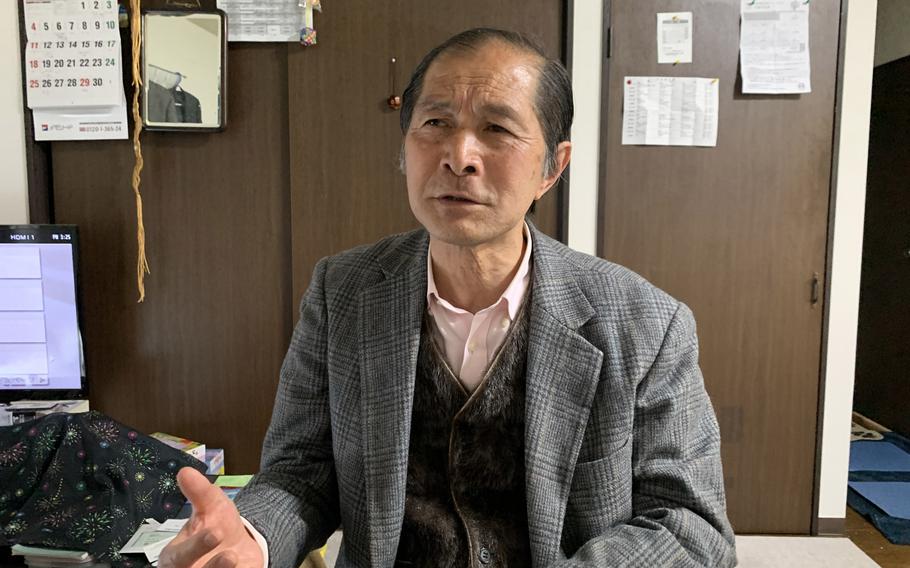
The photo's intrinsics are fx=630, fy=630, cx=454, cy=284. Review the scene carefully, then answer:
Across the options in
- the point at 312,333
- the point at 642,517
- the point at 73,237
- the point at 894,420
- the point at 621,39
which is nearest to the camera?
the point at 642,517

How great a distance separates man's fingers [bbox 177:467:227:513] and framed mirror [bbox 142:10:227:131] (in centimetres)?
162

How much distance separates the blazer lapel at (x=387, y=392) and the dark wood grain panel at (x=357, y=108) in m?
1.14

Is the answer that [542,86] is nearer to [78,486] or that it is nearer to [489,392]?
[489,392]

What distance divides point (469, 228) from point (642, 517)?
0.51 meters

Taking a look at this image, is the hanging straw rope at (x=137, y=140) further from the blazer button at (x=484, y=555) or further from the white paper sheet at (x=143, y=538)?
the blazer button at (x=484, y=555)

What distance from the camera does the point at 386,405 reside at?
100 centimetres

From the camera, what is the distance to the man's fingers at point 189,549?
76cm

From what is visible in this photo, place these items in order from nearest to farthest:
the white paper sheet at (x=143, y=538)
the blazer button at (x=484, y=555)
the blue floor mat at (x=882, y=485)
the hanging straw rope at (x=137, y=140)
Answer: the blazer button at (x=484, y=555) → the white paper sheet at (x=143, y=538) → the hanging straw rope at (x=137, y=140) → the blue floor mat at (x=882, y=485)

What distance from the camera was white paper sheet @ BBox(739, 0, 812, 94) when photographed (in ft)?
6.98

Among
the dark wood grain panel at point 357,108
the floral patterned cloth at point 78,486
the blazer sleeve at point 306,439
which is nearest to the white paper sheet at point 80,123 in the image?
the dark wood grain panel at point 357,108

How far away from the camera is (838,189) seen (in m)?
2.20

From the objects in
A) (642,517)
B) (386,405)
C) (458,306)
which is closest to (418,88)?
(458,306)

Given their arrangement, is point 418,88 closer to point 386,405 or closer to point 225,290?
point 386,405

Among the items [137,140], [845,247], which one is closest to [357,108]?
[137,140]
